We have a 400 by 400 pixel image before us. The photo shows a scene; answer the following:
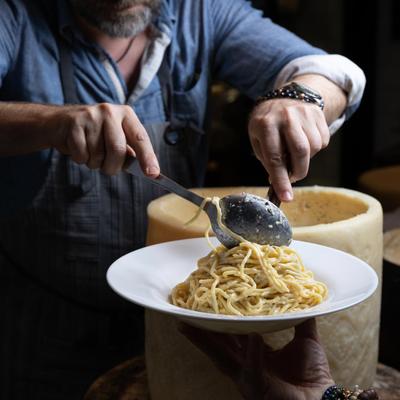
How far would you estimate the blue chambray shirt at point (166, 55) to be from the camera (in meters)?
1.93

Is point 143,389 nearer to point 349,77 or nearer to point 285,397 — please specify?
point 285,397

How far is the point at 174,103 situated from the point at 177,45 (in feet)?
0.54

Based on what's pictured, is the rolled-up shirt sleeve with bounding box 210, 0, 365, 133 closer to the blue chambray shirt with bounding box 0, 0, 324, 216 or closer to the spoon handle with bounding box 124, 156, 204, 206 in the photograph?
the blue chambray shirt with bounding box 0, 0, 324, 216

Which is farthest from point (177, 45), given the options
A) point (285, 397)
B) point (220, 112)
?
point (220, 112)

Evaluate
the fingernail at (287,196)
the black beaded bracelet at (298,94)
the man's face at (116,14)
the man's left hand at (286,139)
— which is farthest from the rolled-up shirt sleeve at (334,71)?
the fingernail at (287,196)

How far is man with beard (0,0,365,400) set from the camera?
1938mm

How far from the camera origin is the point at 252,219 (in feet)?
4.51

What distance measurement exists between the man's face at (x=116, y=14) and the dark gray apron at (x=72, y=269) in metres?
0.11

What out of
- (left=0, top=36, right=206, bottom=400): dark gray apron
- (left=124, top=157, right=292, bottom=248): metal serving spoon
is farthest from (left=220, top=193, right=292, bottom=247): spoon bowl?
(left=0, top=36, right=206, bottom=400): dark gray apron

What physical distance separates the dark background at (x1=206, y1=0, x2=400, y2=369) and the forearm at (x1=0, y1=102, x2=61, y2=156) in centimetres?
255

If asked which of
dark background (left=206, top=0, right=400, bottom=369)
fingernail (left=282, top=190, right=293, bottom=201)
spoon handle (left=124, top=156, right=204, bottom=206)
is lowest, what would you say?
dark background (left=206, top=0, right=400, bottom=369)

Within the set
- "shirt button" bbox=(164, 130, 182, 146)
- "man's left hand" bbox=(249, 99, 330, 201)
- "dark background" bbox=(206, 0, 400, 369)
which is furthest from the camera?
"dark background" bbox=(206, 0, 400, 369)

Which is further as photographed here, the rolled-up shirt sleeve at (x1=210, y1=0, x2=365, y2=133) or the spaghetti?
the rolled-up shirt sleeve at (x1=210, y1=0, x2=365, y2=133)

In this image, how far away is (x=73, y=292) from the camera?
2039mm
